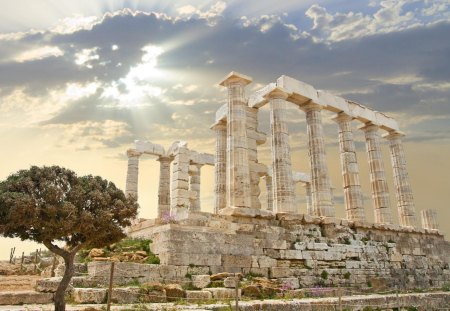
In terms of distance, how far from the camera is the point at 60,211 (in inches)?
384

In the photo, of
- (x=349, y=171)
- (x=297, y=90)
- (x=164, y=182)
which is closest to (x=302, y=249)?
(x=349, y=171)

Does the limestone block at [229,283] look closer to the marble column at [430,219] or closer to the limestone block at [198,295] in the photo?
the limestone block at [198,295]

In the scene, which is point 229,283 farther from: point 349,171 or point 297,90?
point 349,171

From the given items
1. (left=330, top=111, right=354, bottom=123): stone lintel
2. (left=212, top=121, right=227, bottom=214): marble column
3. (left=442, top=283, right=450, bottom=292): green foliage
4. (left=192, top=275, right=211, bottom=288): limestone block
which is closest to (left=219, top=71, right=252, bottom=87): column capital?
Result: (left=212, top=121, right=227, bottom=214): marble column

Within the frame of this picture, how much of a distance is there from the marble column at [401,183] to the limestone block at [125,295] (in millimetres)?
20648

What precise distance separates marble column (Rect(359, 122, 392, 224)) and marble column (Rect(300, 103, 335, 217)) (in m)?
5.15

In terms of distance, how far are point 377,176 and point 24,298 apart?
21.1 m

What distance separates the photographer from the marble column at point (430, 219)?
28562 mm

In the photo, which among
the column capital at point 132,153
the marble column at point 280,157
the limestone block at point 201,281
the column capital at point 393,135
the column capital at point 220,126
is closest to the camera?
the limestone block at point 201,281

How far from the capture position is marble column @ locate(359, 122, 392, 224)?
956 inches

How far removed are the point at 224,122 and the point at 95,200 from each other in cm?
1386

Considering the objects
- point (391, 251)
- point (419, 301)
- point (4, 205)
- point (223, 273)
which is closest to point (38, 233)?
point (4, 205)

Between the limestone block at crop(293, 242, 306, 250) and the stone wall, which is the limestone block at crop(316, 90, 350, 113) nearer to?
the stone wall

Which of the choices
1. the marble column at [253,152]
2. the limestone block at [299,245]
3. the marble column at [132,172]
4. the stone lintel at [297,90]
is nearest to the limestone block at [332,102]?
the stone lintel at [297,90]
